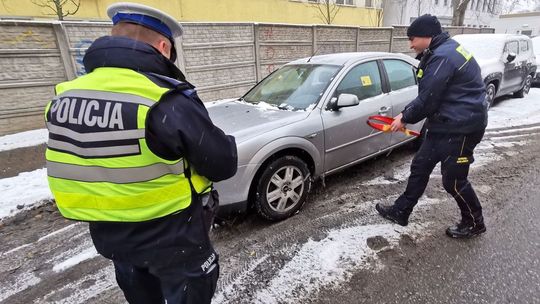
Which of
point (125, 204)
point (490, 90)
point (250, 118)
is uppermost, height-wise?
point (125, 204)

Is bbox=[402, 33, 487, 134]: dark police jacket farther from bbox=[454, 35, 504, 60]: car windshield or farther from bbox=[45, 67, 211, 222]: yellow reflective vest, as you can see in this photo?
bbox=[454, 35, 504, 60]: car windshield

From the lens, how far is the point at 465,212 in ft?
9.41

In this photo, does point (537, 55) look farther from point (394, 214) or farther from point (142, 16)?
point (142, 16)

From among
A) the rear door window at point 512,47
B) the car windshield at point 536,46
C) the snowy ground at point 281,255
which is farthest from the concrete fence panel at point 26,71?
the car windshield at point 536,46

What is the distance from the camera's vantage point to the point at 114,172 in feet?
3.83

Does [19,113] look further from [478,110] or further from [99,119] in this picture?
[478,110]

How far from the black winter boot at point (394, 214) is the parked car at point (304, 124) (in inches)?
27.6

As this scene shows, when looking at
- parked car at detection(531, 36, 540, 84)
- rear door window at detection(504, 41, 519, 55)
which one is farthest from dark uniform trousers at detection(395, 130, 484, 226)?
parked car at detection(531, 36, 540, 84)

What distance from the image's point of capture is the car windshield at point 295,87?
350cm

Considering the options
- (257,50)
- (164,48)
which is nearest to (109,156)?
(164,48)

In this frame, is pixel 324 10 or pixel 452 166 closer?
pixel 452 166

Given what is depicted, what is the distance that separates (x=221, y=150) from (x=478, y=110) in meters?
2.30

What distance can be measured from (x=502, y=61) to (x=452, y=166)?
22.0 feet

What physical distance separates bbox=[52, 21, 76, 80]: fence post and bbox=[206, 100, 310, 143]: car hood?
4464 millimetres
